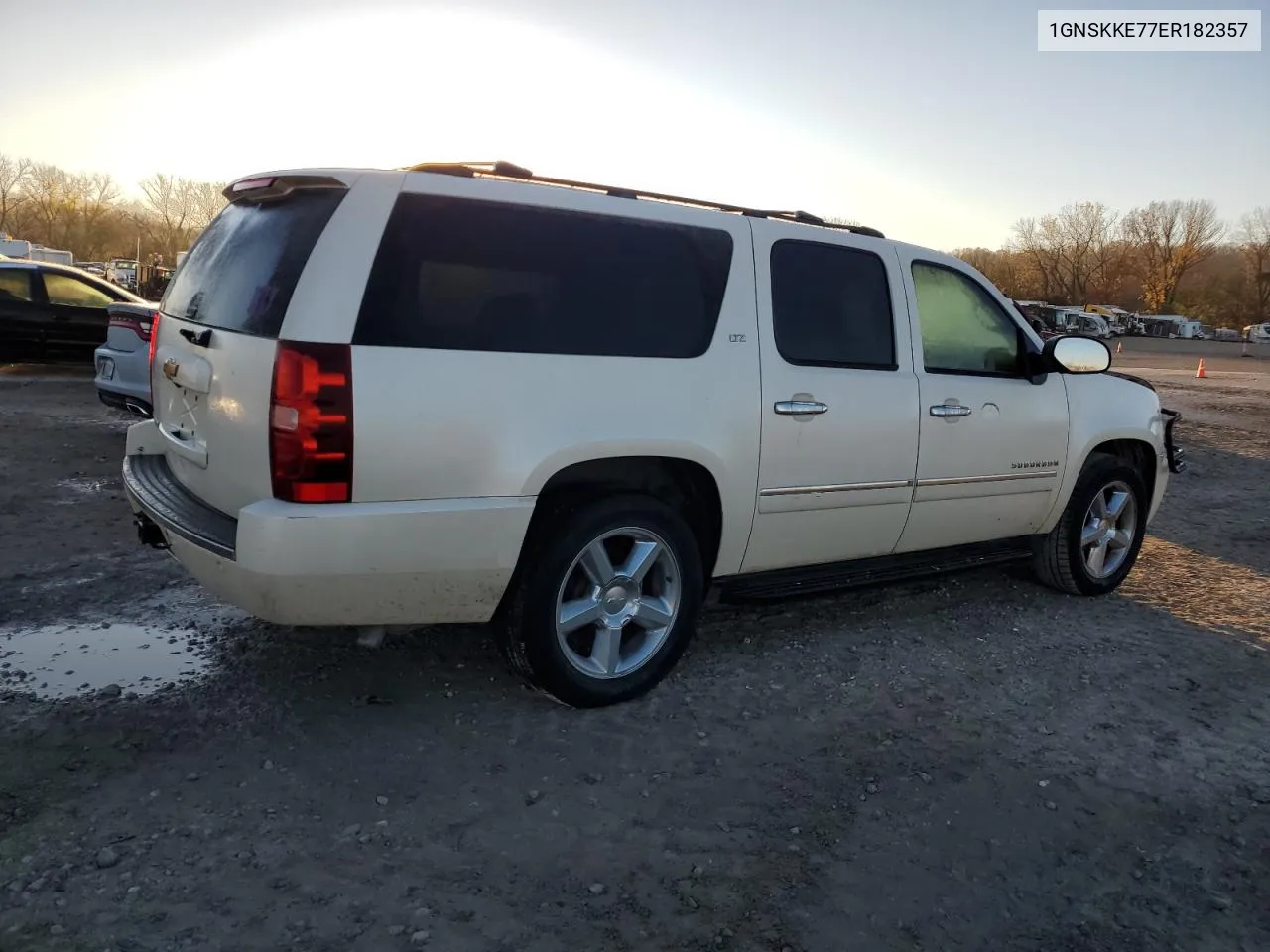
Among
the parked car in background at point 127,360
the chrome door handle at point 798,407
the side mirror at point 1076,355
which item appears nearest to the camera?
the chrome door handle at point 798,407

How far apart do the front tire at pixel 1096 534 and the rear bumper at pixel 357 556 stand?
3486mm

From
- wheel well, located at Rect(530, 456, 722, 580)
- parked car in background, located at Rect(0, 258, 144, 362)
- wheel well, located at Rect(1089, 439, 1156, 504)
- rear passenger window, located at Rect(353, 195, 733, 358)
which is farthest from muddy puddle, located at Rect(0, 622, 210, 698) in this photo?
parked car in background, located at Rect(0, 258, 144, 362)

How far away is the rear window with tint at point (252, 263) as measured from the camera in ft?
10.9

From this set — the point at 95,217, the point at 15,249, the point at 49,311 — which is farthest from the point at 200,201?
the point at 49,311

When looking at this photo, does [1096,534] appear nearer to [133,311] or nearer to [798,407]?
[798,407]

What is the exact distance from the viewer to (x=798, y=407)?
415 centimetres

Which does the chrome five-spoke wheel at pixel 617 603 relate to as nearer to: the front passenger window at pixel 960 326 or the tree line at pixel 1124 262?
the front passenger window at pixel 960 326

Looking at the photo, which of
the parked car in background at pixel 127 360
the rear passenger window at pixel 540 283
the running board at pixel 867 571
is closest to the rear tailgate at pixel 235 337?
the rear passenger window at pixel 540 283

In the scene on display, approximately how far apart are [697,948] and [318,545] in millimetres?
1624

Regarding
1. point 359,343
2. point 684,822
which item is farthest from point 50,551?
point 684,822

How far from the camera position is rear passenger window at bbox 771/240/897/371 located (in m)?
4.23

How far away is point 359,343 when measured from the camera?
316 cm

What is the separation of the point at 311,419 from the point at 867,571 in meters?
2.67

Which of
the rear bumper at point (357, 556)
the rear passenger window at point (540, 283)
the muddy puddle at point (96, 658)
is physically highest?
the rear passenger window at point (540, 283)
